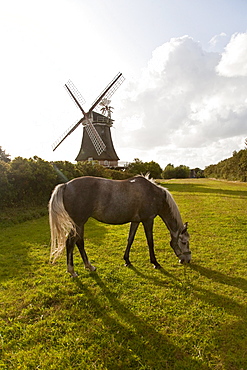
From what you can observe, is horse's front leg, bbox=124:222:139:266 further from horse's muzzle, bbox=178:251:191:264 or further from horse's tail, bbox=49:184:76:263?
horse's tail, bbox=49:184:76:263

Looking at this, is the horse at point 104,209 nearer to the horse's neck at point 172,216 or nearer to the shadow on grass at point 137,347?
the horse's neck at point 172,216

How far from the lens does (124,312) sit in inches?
154

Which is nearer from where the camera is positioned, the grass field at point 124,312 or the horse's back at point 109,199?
the grass field at point 124,312

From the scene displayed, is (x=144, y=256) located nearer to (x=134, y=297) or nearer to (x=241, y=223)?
(x=134, y=297)

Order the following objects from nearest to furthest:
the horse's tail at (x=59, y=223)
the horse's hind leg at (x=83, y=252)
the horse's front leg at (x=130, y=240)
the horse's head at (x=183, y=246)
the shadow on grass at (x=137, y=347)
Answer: the shadow on grass at (x=137, y=347) → the horse's tail at (x=59, y=223) → the horse's hind leg at (x=83, y=252) → the horse's head at (x=183, y=246) → the horse's front leg at (x=130, y=240)

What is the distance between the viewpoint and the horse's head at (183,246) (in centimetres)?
584

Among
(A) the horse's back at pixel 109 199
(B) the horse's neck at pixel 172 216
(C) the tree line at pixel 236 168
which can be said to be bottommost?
(B) the horse's neck at pixel 172 216

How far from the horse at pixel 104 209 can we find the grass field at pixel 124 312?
0.65 meters

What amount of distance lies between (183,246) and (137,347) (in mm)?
3163

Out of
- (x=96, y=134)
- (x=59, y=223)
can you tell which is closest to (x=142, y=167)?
(x=96, y=134)

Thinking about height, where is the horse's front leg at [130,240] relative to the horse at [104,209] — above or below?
below

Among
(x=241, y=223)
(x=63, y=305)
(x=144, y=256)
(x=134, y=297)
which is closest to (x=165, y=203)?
(x=144, y=256)

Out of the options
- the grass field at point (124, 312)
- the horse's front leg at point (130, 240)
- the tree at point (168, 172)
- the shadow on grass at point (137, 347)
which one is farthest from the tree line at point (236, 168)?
the shadow on grass at point (137, 347)

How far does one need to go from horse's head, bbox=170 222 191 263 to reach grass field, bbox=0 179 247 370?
0.31m
